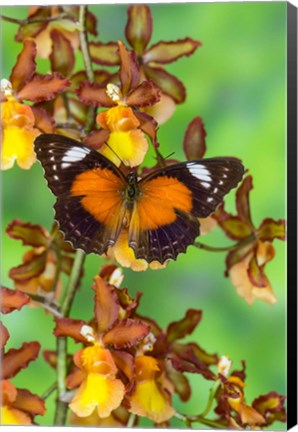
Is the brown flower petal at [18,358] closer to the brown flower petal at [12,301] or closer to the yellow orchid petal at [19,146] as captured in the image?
the brown flower petal at [12,301]

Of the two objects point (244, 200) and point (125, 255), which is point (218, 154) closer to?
point (244, 200)

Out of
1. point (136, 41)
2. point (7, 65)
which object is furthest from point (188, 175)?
point (7, 65)

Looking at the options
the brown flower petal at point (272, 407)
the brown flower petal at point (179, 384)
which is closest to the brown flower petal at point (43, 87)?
the brown flower petal at point (179, 384)

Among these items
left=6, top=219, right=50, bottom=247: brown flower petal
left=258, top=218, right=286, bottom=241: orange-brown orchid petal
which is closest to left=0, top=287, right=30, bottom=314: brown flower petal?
left=6, top=219, right=50, bottom=247: brown flower petal

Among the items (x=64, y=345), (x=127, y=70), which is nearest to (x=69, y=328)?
(x=64, y=345)

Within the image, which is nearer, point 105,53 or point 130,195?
point 130,195

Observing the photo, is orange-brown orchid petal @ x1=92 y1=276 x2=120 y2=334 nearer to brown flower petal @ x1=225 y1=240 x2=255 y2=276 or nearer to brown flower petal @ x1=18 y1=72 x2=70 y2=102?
brown flower petal @ x1=225 y1=240 x2=255 y2=276
